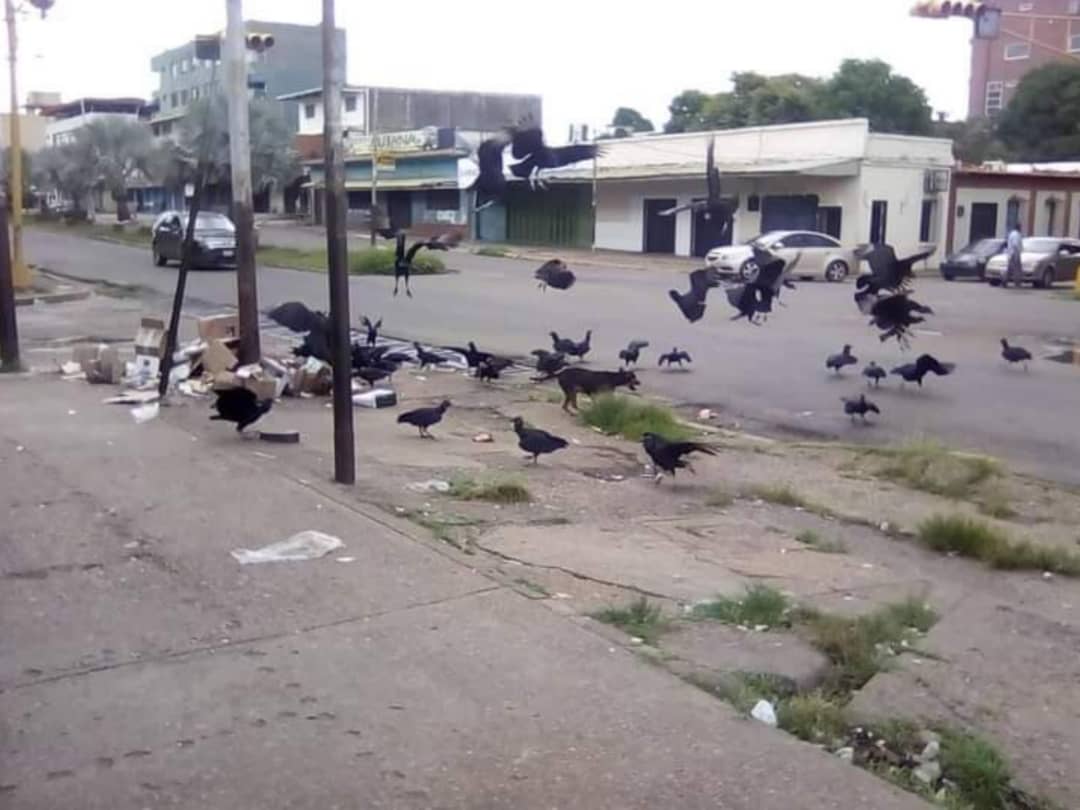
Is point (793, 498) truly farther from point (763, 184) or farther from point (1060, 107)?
point (1060, 107)

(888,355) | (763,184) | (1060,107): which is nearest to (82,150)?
(763,184)

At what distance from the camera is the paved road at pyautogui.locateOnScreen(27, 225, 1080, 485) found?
12.6m

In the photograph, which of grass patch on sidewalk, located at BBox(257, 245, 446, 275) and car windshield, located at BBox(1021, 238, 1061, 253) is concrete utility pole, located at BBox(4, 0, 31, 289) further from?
car windshield, located at BBox(1021, 238, 1061, 253)

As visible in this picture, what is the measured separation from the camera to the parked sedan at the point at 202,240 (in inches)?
1355

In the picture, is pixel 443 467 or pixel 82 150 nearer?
pixel 443 467

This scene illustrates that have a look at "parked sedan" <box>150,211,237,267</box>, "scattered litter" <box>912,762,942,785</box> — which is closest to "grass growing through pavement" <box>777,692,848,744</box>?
"scattered litter" <box>912,762,942,785</box>

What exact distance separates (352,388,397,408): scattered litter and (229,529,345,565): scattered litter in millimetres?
5196

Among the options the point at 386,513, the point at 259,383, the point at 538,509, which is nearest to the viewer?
the point at 386,513

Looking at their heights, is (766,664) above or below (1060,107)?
below

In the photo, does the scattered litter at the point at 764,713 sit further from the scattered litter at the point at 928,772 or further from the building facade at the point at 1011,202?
the building facade at the point at 1011,202

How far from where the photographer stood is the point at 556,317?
898 inches

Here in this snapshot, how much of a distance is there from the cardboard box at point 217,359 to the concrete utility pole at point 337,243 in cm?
449

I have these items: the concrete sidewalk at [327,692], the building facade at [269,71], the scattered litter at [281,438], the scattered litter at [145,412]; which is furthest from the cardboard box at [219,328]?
the building facade at [269,71]

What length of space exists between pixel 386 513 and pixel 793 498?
2836 millimetres
